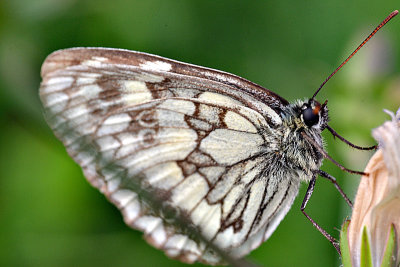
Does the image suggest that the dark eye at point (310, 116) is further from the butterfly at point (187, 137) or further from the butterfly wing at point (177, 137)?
the butterfly wing at point (177, 137)

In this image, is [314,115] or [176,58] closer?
[314,115]

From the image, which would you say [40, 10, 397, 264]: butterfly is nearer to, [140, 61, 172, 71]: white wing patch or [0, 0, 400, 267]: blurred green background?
[140, 61, 172, 71]: white wing patch

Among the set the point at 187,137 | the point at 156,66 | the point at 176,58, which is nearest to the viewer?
the point at 156,66

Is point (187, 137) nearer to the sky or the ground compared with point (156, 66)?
nearer to the ground

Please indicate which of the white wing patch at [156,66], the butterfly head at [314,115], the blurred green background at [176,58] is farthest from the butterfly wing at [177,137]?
the blurred green background at [176,58]

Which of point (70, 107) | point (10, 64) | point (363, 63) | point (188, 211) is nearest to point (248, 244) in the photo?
point (188, 211)

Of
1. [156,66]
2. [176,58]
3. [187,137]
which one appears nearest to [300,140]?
[187,137]

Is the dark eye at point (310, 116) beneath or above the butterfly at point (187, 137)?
above

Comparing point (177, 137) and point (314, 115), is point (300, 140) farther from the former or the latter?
point (177, 137)

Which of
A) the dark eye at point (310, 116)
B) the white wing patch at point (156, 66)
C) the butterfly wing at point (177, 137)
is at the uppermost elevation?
the dark eye at point (310, 116)
